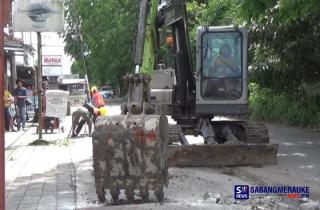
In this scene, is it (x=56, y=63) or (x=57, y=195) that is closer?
(x=57, y=195)

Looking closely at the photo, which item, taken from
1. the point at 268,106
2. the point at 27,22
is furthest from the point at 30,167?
the point at 268,106

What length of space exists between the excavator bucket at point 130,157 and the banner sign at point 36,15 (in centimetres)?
915

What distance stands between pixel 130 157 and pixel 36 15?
958 centimetres

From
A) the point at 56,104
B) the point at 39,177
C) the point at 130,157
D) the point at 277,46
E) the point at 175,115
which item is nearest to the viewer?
the point at 130,157

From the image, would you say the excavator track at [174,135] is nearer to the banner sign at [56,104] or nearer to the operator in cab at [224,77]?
the operator in cab at [224,77]

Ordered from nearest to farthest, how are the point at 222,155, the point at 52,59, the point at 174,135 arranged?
the point at 222,155 → the point at 174,135 → the point at 52,59

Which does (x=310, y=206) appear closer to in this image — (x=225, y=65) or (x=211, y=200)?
(x=211, y=200)

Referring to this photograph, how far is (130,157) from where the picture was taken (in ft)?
26.0

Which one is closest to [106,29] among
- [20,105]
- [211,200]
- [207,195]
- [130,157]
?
[20,105]

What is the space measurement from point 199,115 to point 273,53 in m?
7.82

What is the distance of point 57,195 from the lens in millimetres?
8969

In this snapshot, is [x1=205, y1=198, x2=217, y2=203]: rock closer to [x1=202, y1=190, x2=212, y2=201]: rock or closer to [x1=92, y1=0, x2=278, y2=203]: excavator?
[x1=202, y1=190, x2=212, y2=201]: rock

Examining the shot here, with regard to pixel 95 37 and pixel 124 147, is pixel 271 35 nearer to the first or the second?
pixel 124 147

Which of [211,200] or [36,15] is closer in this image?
[211,200]
